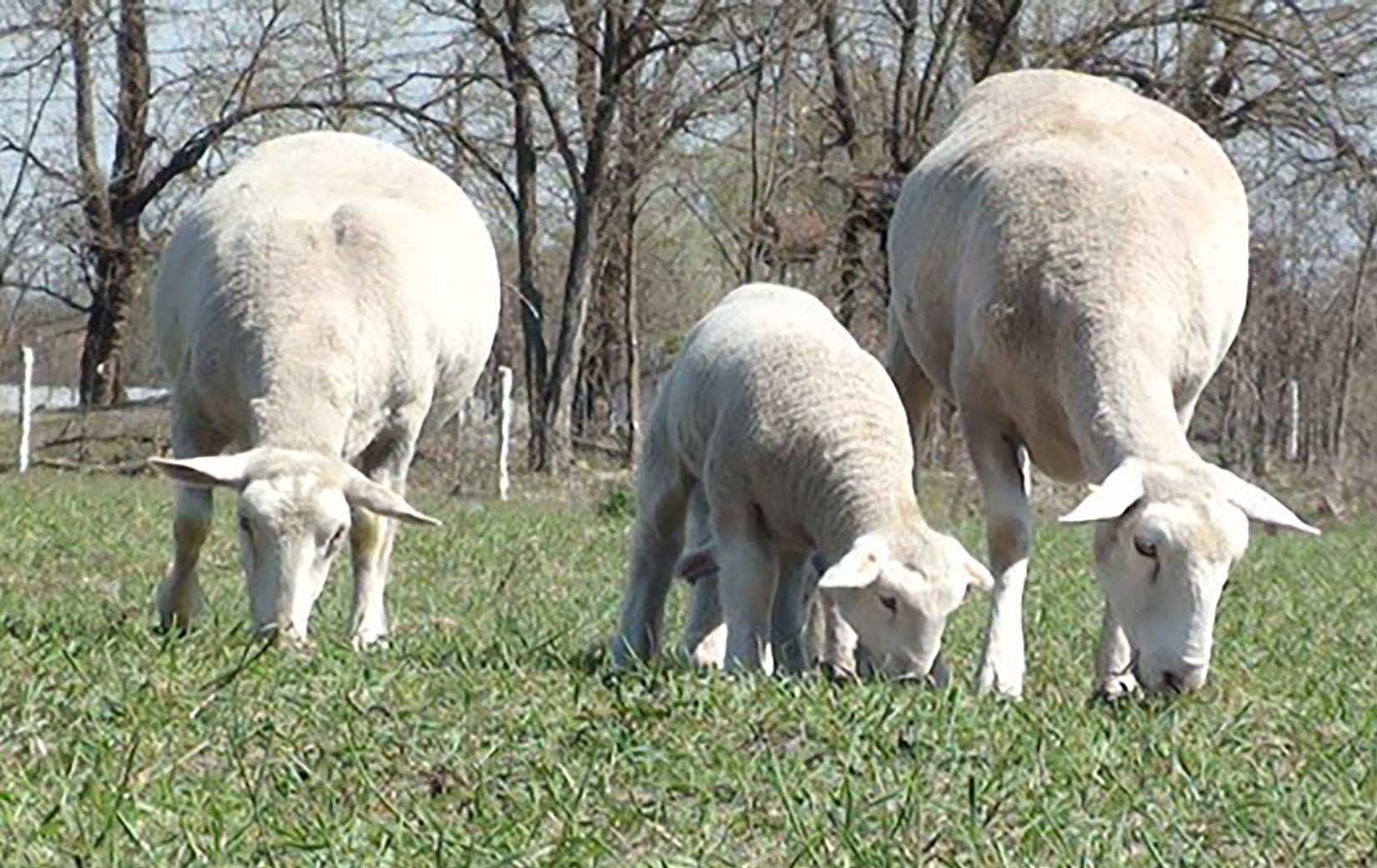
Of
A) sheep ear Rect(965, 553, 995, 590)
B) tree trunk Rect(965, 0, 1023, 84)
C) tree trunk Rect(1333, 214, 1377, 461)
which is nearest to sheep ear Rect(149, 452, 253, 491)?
sheep ear Rect(965, 553, 995, 590)

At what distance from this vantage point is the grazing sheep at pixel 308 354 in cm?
786

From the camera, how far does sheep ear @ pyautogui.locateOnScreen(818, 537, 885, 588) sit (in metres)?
7.00

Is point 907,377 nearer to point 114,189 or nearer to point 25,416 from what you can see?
point 25,416

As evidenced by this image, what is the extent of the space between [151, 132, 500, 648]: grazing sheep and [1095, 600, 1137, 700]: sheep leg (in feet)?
7.57

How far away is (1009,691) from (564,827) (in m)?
3.38

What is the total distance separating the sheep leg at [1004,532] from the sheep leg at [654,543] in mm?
1070

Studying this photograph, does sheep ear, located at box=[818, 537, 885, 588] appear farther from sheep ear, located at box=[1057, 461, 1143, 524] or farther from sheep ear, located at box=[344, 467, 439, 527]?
sheep ear, located at box=[344, 467, 439, 527]

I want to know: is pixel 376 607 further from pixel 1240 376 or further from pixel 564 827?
pixel 1240 376

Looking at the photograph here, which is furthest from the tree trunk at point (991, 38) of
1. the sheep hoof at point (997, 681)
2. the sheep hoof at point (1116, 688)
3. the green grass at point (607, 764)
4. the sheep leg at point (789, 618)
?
the sheep hoof at point (997, 681)

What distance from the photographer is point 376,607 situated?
31.6 ft

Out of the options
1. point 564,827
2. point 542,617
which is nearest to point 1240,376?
point 542,617

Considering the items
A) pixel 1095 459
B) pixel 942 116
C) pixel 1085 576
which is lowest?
pixel 1085 576

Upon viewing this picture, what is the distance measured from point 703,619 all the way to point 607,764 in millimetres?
3209

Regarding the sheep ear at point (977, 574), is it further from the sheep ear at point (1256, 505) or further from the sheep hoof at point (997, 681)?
the sheep ear at point (1256, 505)
